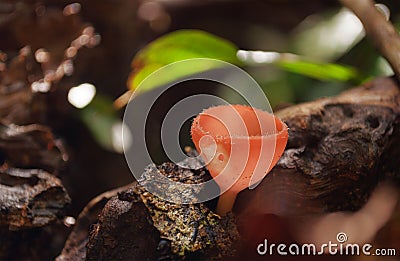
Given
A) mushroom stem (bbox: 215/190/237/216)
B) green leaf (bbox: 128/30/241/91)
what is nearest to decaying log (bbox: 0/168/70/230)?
mushroom stem (bbox: 215/190/237/216)

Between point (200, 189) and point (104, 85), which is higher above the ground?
point (200, 189)

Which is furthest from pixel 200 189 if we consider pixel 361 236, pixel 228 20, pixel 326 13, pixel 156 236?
pixel 228 20

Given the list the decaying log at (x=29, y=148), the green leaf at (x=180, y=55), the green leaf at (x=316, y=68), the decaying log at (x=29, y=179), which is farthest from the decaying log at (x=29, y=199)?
the green leaf at (x=316, y=68)

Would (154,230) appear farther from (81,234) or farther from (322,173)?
(322,173)

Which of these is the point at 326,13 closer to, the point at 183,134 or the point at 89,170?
the point at 183,134

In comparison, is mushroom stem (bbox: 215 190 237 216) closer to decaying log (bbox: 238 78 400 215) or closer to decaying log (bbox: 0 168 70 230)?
decaying log (bbox: 238 78 400 215)

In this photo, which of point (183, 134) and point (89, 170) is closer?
point (183, 134)

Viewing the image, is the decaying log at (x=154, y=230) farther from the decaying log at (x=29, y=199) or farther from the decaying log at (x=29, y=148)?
the decaying log at (x=29, y=148)
